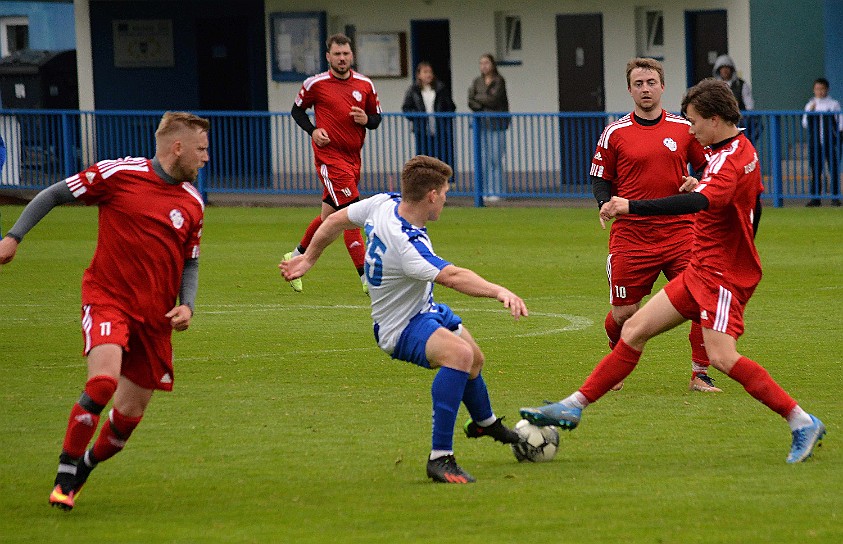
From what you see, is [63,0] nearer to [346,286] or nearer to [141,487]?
[346,286]

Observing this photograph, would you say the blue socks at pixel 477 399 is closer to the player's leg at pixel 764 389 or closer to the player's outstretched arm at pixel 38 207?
the player's leg at pixel 764 389

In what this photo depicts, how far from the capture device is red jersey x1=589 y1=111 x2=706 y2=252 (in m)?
9.20

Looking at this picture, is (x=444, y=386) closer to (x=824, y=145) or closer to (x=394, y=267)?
(x=394, y=267)

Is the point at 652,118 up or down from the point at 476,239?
up

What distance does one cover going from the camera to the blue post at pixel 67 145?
22.8 metres

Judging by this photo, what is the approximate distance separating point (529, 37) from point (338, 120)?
1140 cm

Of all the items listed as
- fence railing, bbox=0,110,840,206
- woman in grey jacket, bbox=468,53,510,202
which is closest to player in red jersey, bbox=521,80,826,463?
fence railing, bbox=0,110,840,206

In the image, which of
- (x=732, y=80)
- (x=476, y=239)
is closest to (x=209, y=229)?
(x=476, y=239)

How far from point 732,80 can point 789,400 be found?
14853 millimetres

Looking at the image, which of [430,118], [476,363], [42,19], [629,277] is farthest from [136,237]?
[42,19]

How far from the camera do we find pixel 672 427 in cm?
824

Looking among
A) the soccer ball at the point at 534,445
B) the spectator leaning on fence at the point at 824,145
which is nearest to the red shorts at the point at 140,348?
the soccer ball at the point at 534,445

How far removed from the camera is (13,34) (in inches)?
1478

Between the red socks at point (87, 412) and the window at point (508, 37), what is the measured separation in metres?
19.7
